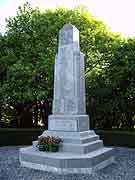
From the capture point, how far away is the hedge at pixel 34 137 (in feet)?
55.0

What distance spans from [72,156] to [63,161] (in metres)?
0.47

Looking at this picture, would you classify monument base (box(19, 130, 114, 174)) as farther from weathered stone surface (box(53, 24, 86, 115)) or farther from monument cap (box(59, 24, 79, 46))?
monument cap (box(59, 24, 79, 46))

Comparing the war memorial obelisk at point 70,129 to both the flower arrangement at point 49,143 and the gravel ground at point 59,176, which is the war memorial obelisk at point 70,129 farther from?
the gravel ground at point 59,176

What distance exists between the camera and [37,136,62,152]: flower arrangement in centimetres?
1085

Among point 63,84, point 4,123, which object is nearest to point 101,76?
point 63,84

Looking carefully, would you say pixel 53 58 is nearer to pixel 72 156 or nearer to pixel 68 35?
pixel 68 35

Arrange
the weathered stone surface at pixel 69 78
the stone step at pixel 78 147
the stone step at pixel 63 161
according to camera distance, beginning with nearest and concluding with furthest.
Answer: the stone step at pixel 63 161 < the stone step at pixel 78 147 < the weathered stone surface at pixel 69 78

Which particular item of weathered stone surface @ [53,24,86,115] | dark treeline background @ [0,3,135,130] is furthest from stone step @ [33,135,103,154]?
dark treeline background @ [0,3,135,130]

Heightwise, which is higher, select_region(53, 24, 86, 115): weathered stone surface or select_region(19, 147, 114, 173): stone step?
select_region(53, 24, 86, 115): weathered stone surface

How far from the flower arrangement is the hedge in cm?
666

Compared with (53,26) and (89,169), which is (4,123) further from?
(89,169)

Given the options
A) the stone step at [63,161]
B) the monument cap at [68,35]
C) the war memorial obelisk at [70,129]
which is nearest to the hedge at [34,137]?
the war memorial obelisk at [70,129]

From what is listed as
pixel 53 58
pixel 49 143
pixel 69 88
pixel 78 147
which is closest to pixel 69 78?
pixel 69 88

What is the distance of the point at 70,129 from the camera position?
37.8 feet
